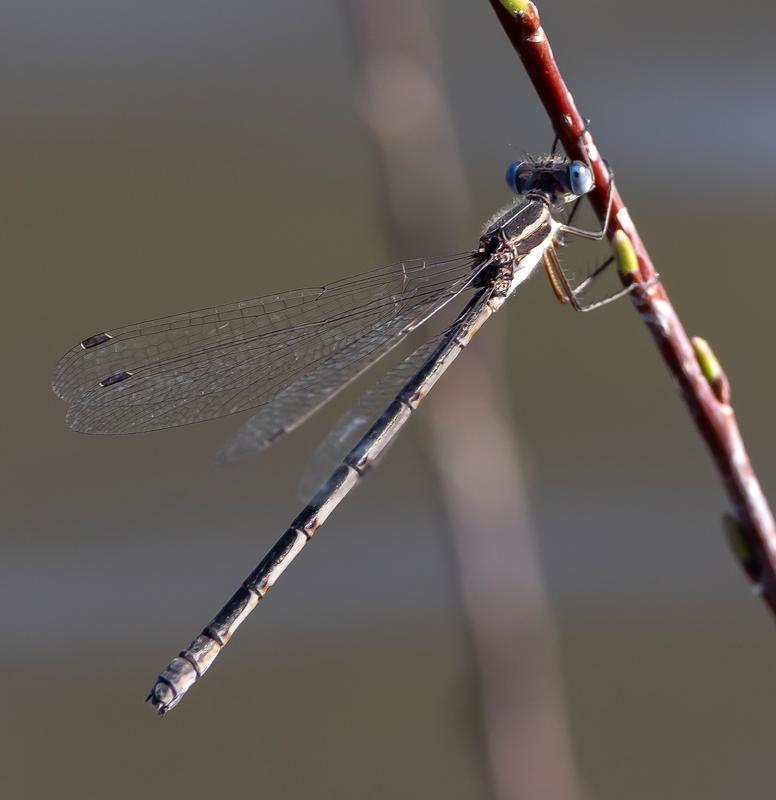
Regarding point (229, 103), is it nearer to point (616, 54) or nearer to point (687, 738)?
point (616, 54)

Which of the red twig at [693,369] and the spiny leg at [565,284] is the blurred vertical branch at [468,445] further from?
the red twig at [693,369]

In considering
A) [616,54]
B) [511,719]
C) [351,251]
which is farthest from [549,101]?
[616,54]

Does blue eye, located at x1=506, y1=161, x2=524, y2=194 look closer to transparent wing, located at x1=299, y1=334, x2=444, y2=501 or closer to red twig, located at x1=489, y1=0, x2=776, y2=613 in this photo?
transparent wing, located at x1=299, y1=334, x2=444, y2=501

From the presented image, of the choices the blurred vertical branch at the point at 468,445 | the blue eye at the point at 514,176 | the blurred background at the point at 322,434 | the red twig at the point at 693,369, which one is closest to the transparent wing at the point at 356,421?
the blurred vertical branch at the point at 468,445

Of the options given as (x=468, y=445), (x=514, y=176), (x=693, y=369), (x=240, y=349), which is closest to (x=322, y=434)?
(x=240, y=349)

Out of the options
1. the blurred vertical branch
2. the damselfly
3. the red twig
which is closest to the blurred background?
the damselfly
